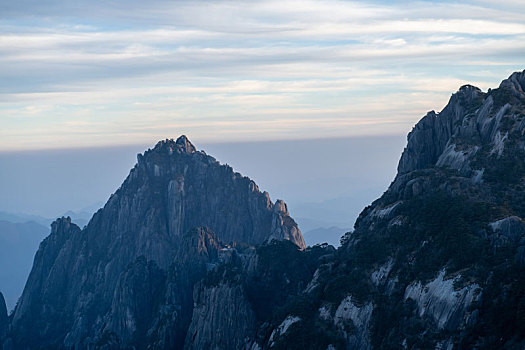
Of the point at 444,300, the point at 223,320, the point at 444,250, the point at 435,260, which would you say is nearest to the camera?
the point at 444,300

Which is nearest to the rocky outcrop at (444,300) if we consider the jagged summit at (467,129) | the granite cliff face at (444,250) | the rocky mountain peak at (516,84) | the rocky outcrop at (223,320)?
the granite cliff face at (444,250)

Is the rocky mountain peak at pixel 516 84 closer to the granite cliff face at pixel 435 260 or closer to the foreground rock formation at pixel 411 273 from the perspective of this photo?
the granite cliff face at pixel 435 260

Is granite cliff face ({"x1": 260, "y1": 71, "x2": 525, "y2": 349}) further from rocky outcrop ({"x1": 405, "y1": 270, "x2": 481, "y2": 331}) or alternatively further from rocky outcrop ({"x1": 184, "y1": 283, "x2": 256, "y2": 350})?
rocky outcrop ({"x1": 184, "y1": 283, "x2": 256, "y2": 350})

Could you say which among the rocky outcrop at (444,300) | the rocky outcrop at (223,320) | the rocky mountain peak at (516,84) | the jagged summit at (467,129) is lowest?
the rocky outcrop at (223,320)

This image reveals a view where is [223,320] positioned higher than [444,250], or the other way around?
[444,250]

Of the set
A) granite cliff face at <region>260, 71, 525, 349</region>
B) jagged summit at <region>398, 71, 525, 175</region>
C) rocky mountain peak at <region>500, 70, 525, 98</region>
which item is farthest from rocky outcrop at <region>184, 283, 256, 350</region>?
rocky mountain peak at <region>500, 70, 525, 98</region>

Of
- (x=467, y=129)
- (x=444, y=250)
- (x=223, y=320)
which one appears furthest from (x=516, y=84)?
(x=223, y=320)

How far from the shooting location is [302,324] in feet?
329

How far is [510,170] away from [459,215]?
15.6m

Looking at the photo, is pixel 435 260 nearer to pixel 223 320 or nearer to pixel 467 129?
pixel 467 129

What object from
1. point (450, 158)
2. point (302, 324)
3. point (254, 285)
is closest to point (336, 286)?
point (302, 324)

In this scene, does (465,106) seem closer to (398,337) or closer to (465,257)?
(465,257)

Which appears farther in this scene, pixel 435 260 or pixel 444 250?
pixel 444 250

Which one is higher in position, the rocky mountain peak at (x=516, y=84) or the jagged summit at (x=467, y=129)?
the rocky mountain peak at (x=516, y=84)
